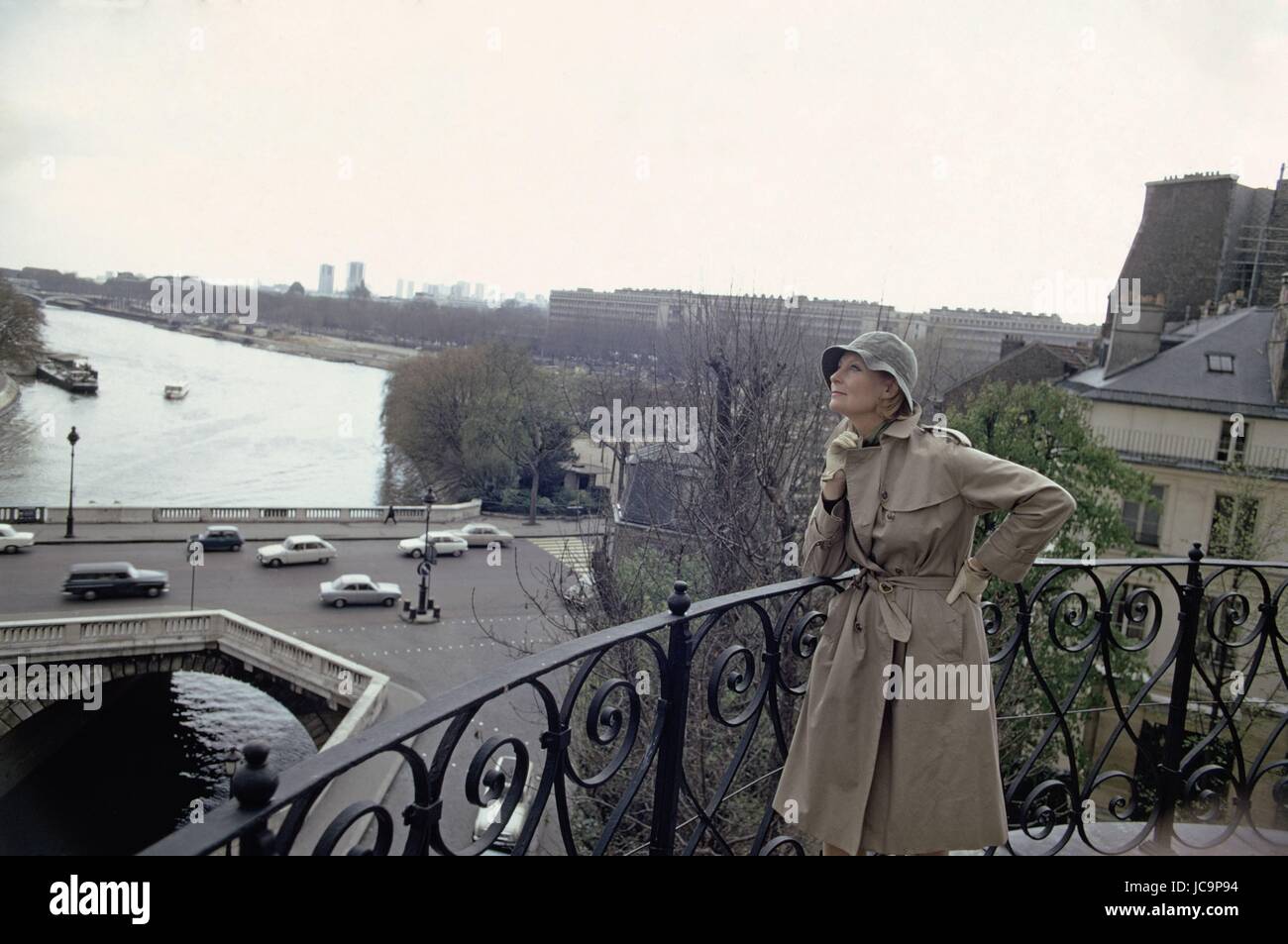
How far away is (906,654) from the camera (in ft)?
8.05

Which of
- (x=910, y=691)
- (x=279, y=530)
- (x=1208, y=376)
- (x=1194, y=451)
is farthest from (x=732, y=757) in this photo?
(x=279, y=530)

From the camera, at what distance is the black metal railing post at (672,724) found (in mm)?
2145

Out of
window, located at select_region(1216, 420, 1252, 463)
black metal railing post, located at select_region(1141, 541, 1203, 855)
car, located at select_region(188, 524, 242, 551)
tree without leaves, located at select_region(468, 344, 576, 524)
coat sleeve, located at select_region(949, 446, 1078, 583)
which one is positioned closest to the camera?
coat sleeve, located at select_region(949, 446, 1078, 583)

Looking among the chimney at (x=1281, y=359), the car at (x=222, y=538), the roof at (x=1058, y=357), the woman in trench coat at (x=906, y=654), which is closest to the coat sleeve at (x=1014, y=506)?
the woman in trench coat at (x=906, y=654)

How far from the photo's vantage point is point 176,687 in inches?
1189

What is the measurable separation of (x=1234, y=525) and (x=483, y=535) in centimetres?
2935

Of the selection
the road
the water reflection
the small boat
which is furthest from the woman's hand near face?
the small boat

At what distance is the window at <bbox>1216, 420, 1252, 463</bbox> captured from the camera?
22031mm

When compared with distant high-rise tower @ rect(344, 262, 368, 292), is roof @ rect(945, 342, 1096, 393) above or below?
below

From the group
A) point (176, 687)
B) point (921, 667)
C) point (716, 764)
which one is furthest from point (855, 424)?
point (176, 687)

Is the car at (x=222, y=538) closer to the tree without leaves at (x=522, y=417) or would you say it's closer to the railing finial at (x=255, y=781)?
the tree without leaves at (x=522, y=417)

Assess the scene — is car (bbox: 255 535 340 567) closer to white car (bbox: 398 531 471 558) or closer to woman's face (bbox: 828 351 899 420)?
white car (bbox: 398 531 471 558)

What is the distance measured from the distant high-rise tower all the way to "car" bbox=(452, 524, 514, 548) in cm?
6289
